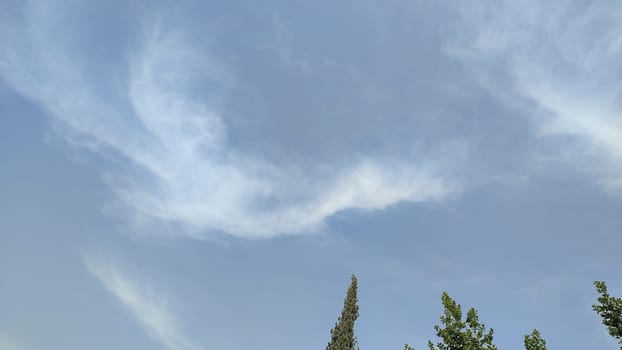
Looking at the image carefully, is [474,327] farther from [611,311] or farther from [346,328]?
[346,328]

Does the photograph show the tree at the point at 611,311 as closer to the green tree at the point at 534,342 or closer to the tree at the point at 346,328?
the green tree at the point at 534,342

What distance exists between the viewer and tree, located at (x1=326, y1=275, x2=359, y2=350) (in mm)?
49812

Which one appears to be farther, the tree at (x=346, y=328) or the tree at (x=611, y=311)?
the tree at (x=346, y=328)

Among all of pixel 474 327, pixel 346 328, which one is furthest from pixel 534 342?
pixel 346 328

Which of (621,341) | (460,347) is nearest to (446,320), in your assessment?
(460,347)

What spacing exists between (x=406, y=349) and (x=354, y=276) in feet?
98.0

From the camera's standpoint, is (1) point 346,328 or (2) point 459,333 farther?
(1) point 346,328

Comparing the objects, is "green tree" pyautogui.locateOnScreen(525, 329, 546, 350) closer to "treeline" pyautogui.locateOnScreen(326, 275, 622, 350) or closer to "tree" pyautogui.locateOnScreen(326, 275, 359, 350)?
"treeline" pyautogui.locateOnScreen(326, 275, 622, 350)

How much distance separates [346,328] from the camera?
168ft

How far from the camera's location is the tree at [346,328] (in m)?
49.8

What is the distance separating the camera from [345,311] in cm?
5284

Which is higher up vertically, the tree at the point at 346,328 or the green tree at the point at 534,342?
the tree at the point at 346,328

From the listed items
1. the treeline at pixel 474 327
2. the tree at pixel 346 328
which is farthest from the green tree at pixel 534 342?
the tree at pixel 346 328

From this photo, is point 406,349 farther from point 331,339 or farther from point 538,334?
point 331,339
